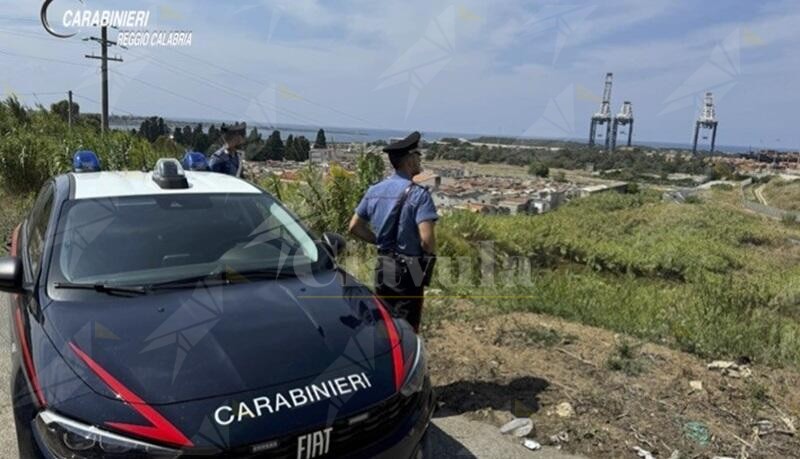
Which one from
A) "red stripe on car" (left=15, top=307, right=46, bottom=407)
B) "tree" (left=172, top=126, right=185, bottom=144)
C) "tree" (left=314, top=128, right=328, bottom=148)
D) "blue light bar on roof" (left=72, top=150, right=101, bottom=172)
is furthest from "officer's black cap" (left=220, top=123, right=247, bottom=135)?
"tree" (left=172, top=126, right=185, bottom=144)

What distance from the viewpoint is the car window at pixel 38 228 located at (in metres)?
2.98

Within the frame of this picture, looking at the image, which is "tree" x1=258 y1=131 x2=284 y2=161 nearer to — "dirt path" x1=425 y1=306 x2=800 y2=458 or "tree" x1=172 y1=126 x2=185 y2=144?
"tree" x1=172 y1=126 x2=185 y2=144

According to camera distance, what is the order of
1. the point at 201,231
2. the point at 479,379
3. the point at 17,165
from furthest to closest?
1. the point at 17,165
2. the point at 479,379
3. the point at 201,231

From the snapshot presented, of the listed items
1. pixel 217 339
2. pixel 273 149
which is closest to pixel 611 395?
pixel 217 339

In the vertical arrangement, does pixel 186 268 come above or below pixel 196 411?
above

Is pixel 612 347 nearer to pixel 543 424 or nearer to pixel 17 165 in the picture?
pixel 543 424

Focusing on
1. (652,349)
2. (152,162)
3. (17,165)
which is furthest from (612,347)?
(17,165)

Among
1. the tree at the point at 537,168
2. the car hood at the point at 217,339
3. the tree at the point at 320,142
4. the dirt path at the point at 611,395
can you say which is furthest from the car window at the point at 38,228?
the tree at the point at 537,168

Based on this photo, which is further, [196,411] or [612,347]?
[612,347]

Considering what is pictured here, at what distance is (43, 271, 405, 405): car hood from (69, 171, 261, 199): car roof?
0.99 meters

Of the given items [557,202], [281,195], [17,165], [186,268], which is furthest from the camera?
[557,202]

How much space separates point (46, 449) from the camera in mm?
1977

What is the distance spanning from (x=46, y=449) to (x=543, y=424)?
2.72 metres

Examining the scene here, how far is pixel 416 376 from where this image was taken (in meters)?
2.56
